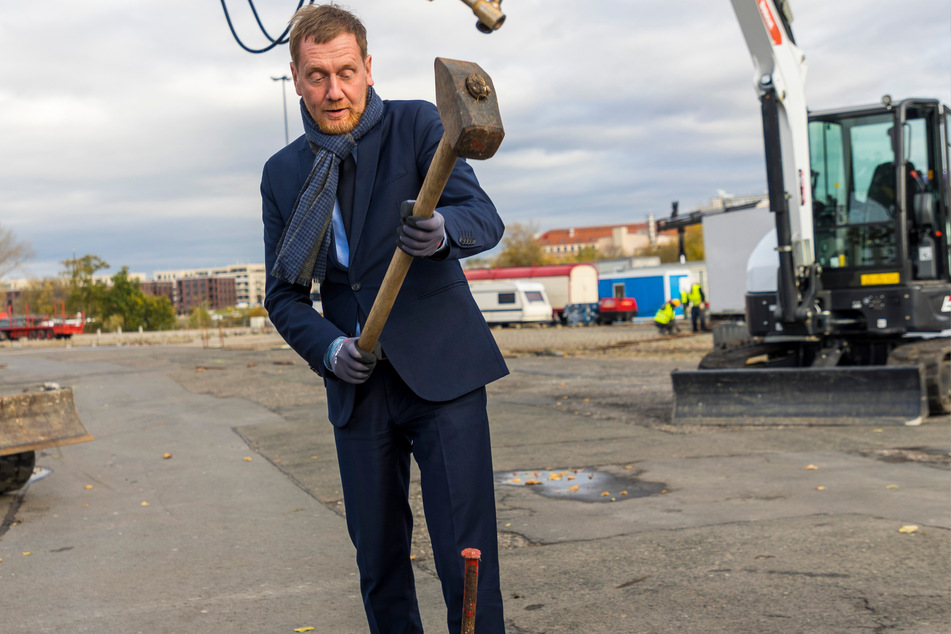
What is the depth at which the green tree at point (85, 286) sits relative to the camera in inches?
2591

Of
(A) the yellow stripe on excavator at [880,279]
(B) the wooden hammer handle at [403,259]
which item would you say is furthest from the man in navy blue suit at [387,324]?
(A) the yellow stripe on excavator at [880,279]

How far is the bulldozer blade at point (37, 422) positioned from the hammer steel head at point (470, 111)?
5349 mm

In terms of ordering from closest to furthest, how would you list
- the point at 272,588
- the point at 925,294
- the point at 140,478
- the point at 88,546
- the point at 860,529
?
the point at 272,588 → the point at 860,529 → the point at 88,546 → the point at 140,478 → the point at 925,294

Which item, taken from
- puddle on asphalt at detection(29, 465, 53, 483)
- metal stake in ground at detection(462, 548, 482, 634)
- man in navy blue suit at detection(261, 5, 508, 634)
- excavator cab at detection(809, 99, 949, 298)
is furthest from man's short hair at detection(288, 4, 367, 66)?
excavator cab at detection(809, 99, 949, 298)

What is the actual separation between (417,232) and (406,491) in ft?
3.01

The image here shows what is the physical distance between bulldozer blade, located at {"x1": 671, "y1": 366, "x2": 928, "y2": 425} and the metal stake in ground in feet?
24.4

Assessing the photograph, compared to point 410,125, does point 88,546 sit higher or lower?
lower

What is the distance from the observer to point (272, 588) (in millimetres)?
4277

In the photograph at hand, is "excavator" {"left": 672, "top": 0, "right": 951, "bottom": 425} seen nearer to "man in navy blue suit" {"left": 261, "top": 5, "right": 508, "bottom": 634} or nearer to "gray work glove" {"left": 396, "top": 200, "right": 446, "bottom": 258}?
"man in navy blue suit" {"left": 261, "top": 5, "right": 508, "bottom": 634}

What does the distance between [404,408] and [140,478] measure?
5929mm

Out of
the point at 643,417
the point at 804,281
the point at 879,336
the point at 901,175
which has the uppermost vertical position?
the point at 901,175

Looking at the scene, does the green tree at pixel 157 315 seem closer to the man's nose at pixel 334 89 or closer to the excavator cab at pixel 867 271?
the excavator cab at pixel 867 271

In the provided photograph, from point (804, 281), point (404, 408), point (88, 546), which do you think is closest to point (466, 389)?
point (404, 408)

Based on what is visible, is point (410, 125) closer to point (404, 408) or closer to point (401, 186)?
point (401, 186)
